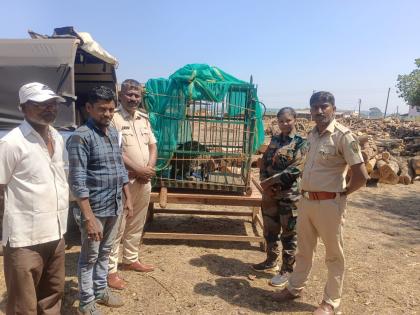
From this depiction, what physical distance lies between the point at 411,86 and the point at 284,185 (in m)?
28.9

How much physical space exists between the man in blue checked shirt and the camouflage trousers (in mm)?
1640

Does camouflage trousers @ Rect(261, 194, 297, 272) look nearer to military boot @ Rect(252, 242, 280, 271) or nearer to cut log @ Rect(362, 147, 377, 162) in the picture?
military boot @ Rect(252, 242, 280, 271)

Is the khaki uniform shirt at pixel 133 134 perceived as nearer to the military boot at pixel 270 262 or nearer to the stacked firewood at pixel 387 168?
the military boot at pixel 270 262

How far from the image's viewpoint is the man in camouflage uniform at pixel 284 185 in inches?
152

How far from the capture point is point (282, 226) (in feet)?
13.3

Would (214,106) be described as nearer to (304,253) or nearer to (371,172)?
(304,253)

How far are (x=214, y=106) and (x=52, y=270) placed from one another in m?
2.97

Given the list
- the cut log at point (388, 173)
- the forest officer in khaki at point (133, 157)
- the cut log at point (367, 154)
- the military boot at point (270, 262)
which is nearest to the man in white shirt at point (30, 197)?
the forest officer in khaki at point (133, 157)

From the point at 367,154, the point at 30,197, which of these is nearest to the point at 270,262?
the point at 30,197

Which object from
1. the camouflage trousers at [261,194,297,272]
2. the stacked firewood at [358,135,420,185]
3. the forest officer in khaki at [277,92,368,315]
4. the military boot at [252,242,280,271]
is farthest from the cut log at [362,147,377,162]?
the forest officer in khaki at [277,92,368,315]

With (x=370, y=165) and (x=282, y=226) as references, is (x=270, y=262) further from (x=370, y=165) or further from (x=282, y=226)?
(x=370, y=165)

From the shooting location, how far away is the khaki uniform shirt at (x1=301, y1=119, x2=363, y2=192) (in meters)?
3.14

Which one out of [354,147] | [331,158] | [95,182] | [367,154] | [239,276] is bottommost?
[239,276]

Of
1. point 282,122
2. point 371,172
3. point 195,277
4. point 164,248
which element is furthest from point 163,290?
point 371,172
